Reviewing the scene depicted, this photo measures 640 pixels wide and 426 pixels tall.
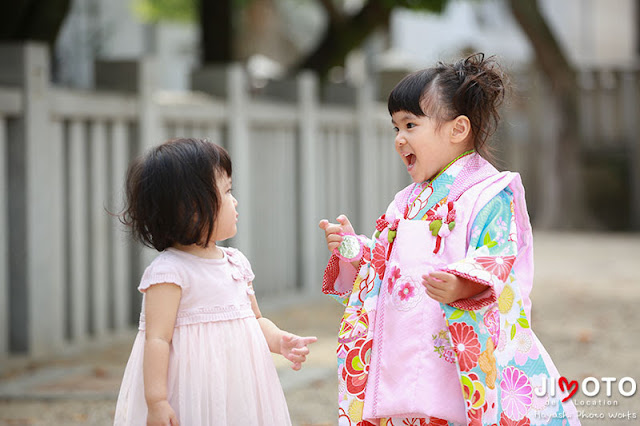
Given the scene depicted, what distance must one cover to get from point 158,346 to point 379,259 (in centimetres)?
68

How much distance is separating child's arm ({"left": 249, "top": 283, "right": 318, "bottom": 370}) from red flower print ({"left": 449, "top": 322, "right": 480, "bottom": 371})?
1.20ft

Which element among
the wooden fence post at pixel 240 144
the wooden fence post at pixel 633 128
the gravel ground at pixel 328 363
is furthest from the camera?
the wooden fence post at pixel 633 128

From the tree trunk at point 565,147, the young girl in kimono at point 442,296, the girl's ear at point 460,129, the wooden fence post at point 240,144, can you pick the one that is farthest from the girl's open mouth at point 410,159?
the tree trunk at point 565,147

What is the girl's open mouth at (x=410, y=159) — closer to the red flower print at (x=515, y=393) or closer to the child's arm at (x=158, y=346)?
the red flower print at (x=515, y=393)

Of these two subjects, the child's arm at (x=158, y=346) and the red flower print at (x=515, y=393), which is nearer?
the child's arm at (x=158, y=346)

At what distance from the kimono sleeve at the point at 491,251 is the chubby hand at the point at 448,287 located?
2 centimetres

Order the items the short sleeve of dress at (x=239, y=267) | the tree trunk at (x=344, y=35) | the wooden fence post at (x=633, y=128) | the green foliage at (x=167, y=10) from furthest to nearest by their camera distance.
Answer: the green foliage at (x=167, y=10), the wooden fence post at (x=633, y=128), the tree trunk at (x=344, y=35), the short sleeve of dress at (x=239, y=267)

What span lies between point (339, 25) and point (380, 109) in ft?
3.28

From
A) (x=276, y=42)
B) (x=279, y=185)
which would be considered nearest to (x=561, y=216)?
(x=279, y=185)

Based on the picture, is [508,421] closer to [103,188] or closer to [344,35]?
[103,188]

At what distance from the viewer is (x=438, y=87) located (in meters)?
2.72

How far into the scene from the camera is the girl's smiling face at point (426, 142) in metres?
2.72

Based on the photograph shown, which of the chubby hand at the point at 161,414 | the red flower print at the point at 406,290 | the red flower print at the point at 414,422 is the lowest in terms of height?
the red flower print at the point at 414,422

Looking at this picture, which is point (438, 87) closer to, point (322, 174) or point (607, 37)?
point (322, 174)
